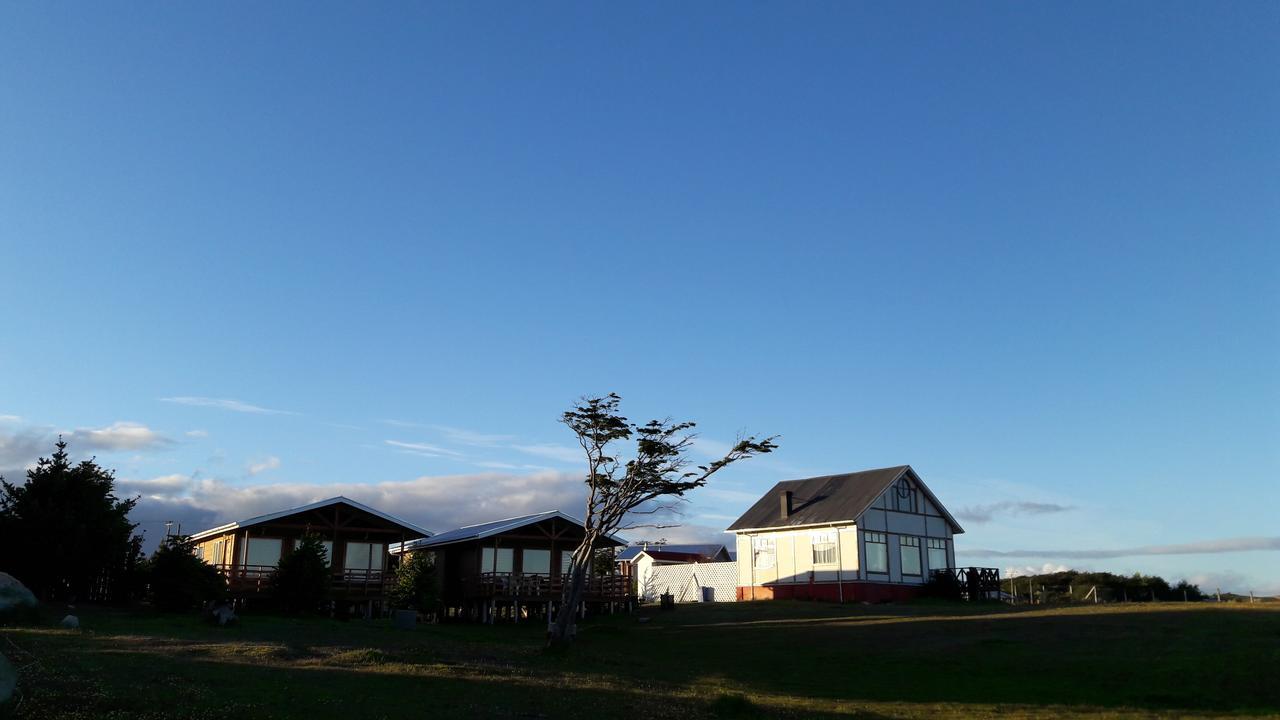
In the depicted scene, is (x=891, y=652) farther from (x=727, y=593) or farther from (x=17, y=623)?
(x=727, y=593)

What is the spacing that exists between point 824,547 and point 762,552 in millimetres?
4447

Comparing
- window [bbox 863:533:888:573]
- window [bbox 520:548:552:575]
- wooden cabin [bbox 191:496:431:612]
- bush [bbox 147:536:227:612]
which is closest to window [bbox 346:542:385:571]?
wooden cabin [bbox 191:496:431:612]

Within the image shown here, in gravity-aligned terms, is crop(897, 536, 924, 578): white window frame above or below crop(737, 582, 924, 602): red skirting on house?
above

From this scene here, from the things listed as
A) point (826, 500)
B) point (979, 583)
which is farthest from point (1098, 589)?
point (826, 500)

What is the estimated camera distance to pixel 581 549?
101 ft

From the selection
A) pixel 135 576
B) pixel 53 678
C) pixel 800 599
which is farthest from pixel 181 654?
pixel 800 599

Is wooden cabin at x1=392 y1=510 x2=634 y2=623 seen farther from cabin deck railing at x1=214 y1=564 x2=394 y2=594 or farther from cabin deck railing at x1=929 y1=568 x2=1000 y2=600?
cabin deck railing at x1=929 y1=568 x2=1000 y2=600

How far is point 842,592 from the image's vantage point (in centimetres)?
4862

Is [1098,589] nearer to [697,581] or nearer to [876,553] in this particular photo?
[876,553]

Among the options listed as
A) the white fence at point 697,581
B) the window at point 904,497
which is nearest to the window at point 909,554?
the window at point 904,497

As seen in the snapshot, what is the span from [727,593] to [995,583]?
14768mm

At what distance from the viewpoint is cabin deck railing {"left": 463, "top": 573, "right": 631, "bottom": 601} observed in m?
42.1

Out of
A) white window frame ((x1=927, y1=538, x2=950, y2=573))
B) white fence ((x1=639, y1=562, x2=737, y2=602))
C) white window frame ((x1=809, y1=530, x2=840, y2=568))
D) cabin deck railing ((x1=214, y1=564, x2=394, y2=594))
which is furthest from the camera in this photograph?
white fence ((x1=639, y1=562, x2=737, y2=602))

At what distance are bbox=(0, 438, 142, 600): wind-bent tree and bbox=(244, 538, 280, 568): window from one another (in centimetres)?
455
